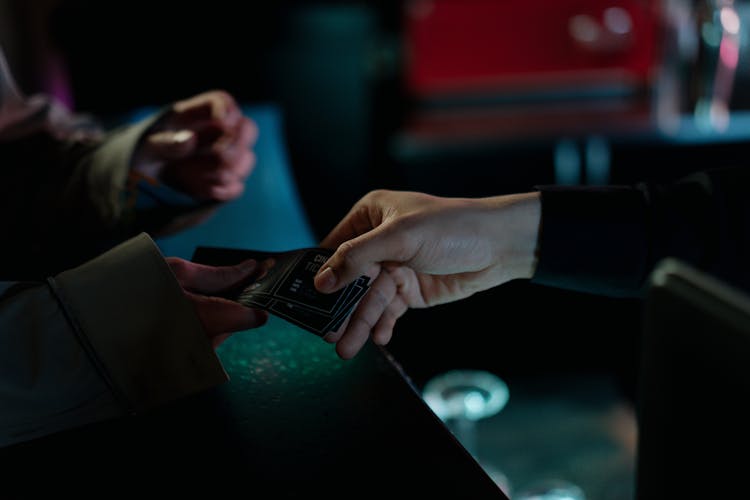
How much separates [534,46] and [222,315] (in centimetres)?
359

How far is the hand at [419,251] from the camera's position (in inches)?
31.1

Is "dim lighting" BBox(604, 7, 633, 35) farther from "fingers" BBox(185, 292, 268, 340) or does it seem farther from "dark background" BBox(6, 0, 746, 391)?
"fingers" BBox(185, 292, 268, 340)

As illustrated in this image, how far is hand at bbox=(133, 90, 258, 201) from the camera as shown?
1213mm

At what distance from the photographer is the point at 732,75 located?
3.21m

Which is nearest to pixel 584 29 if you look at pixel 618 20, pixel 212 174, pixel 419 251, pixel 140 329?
pixel 618 20

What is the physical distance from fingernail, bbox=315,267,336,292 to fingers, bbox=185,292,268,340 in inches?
2.8

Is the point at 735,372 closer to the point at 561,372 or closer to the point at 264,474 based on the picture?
the point at 264,474

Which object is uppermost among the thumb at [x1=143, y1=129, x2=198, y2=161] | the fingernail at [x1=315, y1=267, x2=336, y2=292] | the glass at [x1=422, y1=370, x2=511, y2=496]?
the thumb at [x1=143, y1=129, x2=198, y2=161]

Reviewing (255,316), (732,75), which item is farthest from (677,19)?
(255,316)

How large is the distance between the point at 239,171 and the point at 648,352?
0.99 meters

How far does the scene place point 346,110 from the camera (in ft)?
11.1

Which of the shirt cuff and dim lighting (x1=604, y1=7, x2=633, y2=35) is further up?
the shirt cuff

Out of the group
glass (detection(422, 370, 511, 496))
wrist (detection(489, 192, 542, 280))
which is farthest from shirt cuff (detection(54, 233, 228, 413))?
glass (detection(422, 370, 511, 496))

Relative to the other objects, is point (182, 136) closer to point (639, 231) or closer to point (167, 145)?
point (167, 145)
